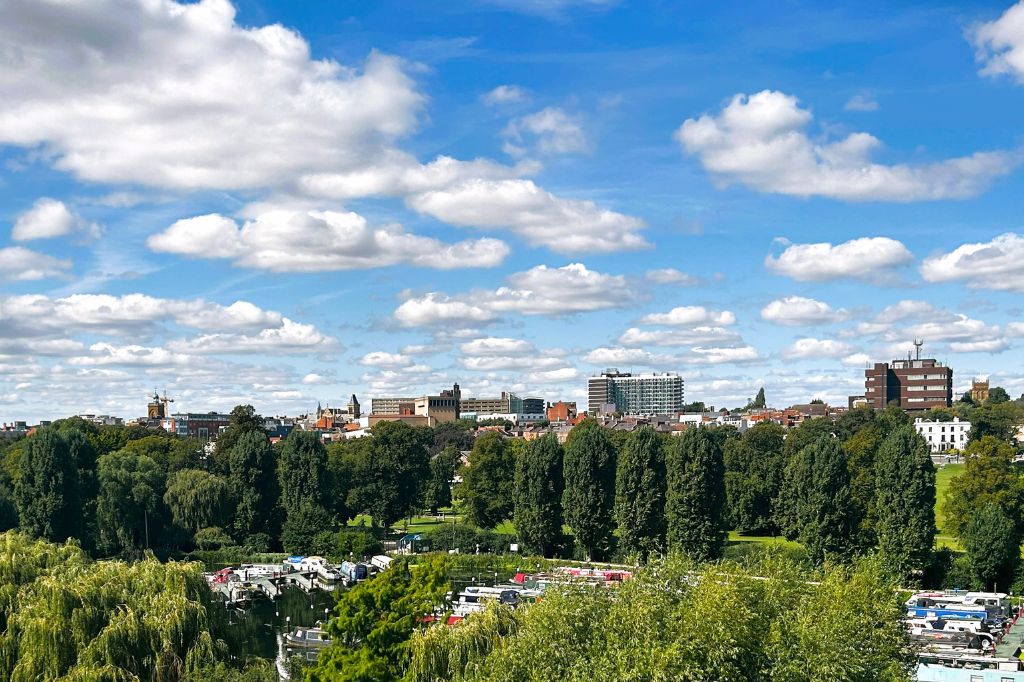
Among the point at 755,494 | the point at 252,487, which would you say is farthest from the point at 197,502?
the point at 755,494

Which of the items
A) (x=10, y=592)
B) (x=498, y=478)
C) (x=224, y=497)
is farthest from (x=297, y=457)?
(x=10, y=592)

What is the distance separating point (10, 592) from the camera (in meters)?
34.0

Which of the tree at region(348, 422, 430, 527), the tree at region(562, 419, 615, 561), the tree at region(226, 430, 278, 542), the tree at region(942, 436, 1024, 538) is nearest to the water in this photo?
the tree at region(226, 430, 278, 542)

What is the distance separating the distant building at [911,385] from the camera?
581 ft

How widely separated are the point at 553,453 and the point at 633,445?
6828 millimetres

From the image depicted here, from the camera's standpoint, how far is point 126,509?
232 feet

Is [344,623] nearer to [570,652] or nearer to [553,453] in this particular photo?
[570,652]

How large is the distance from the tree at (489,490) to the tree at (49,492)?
28.3 metres

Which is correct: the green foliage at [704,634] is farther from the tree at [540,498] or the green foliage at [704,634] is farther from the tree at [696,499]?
the tree at [540,498]

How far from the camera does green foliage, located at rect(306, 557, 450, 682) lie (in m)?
28.9

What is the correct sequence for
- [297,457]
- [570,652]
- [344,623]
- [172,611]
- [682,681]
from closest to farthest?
[682,681] < [570,652] < [344,623] < [172,611] < [297,457]

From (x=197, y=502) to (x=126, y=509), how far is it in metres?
4.85

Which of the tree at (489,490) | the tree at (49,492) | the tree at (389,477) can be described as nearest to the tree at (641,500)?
the tree at (489,490)

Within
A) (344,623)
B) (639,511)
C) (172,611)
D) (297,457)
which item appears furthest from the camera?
(297,457)
